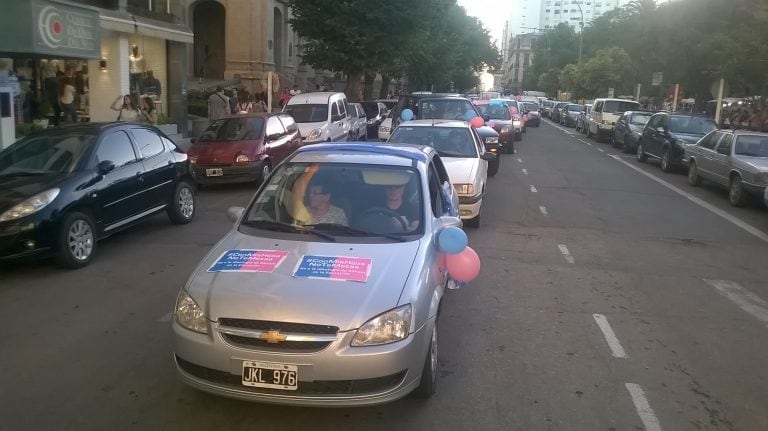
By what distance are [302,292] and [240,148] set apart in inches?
415

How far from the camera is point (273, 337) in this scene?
13.1 feet

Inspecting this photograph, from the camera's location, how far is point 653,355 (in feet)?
19.0

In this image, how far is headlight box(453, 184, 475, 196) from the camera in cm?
1030

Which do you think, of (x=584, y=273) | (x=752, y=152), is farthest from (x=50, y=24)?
(x=752, y=152)

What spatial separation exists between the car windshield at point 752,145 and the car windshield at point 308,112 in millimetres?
10099

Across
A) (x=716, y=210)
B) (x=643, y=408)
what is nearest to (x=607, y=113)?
(x=716, y=210)

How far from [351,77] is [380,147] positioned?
24.3 metres

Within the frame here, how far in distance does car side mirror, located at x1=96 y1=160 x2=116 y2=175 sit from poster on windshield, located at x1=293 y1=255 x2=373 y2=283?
4.96 metres

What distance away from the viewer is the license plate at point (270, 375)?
397cm

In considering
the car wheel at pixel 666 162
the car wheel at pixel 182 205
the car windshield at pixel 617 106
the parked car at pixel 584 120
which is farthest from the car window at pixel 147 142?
the parked car at pixel 584 120

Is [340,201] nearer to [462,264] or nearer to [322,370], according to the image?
[462,264]

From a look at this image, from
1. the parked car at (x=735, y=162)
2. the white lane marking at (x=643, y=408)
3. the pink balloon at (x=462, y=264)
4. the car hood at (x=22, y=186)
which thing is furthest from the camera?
the parked car at (x=735, y=162)

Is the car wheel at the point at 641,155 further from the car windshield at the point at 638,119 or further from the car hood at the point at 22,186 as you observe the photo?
the car hood at the point at 22,186

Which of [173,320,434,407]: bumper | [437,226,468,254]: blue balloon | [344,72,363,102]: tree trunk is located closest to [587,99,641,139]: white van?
[344,72,363,102]: tree trunk
